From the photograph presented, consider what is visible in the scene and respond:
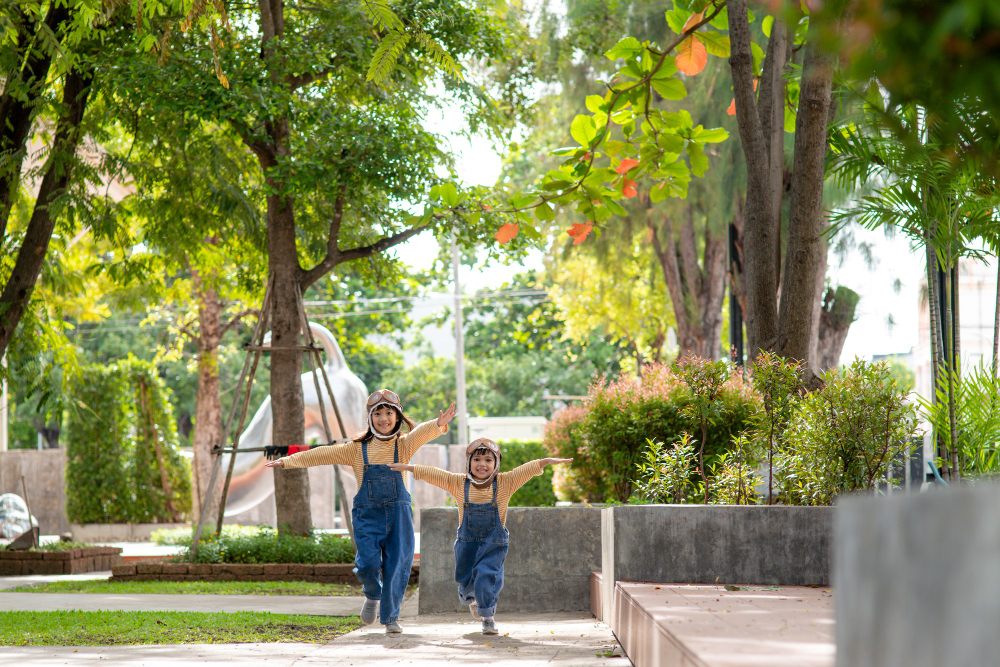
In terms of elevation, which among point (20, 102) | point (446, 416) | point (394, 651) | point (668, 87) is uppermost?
point (20, 102)

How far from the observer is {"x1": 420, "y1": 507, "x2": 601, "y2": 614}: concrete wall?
7293 mm

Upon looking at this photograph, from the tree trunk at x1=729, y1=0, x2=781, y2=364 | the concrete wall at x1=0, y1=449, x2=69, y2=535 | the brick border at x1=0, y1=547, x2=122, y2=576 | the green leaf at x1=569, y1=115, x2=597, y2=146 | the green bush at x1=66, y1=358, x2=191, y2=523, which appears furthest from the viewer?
the concrete wall at x1=0, y1=449, x2=69, y2=535

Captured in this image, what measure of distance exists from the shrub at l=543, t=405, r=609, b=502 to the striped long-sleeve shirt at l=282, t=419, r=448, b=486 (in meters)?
3.20

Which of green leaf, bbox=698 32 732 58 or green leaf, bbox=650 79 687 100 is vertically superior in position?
green leaf, bbox=698 32 732 58

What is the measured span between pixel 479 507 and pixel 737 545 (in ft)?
5.90

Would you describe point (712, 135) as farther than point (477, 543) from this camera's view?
No

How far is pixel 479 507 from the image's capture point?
636 centimetres

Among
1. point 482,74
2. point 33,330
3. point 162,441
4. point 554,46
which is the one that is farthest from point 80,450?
point 554,46

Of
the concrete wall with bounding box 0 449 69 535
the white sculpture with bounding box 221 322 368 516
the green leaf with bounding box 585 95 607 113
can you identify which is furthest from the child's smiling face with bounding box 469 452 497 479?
the concrete wall with bounding box 0 449 69 535

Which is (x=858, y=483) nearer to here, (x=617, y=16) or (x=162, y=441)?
(x=617, y=16)

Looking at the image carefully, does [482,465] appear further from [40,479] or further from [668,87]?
[40,479]

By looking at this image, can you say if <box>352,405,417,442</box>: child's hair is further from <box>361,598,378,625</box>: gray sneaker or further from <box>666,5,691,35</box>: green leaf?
<box>666,5,691,35</box>: green leaf

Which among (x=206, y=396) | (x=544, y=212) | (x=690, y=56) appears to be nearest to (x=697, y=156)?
(x=690, y=56)

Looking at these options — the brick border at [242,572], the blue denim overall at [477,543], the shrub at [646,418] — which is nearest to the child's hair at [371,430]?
the blue denim overall at [477,543]
